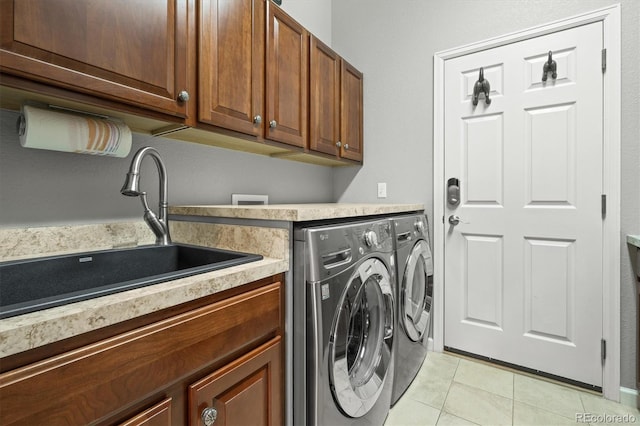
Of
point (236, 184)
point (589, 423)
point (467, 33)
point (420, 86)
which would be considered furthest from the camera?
point (420, 86)

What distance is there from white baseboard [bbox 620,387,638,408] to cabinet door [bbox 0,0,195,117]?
8.47 feet

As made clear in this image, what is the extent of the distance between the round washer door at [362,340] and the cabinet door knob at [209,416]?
412 mm

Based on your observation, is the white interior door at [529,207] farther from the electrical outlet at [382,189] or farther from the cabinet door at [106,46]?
the cabinet door at [106,46]

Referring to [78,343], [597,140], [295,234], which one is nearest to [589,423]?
[597,140]

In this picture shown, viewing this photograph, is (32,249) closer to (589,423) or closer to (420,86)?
(420,86)

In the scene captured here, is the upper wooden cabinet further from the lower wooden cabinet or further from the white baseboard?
the white baseboard

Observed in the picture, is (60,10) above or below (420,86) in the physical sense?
below

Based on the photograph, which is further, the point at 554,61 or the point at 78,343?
the point at 554,61

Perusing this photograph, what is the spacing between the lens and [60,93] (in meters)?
0.87

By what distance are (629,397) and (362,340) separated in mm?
1529

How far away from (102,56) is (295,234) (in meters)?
0.81
